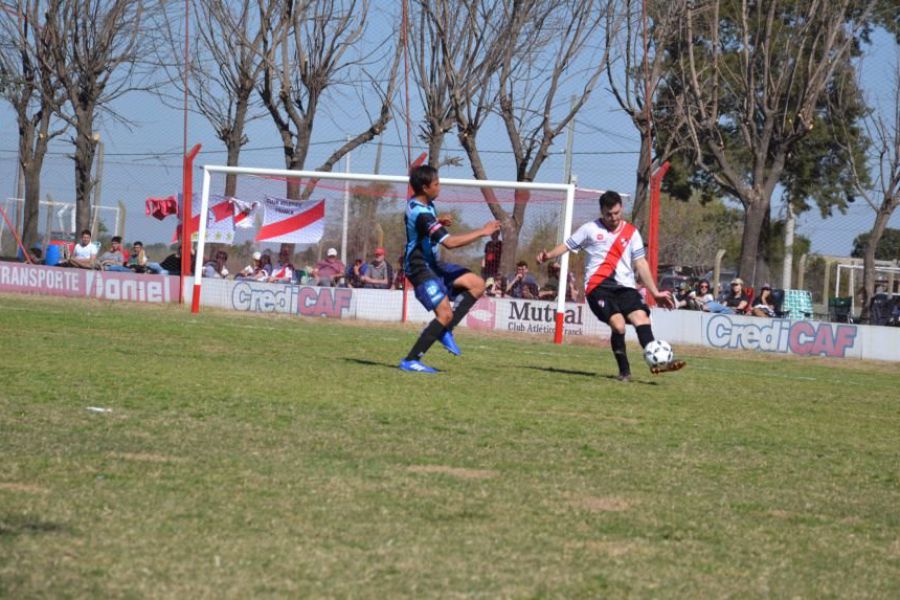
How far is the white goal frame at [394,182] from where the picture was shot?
67.5ft

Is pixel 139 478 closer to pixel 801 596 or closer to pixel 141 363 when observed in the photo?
pixel 801 596

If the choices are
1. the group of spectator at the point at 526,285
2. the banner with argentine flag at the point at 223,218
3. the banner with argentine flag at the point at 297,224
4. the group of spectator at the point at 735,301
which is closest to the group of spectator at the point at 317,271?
the banner with argentine flag at the point at 297,224

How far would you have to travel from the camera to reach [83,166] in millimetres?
35625

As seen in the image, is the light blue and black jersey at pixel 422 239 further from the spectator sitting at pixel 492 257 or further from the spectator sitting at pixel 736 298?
the spectator sitting at pixel 736 298

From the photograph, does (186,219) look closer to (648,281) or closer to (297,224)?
(297,224)

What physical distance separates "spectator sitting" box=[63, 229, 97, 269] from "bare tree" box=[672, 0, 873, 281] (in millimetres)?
Answer: 13225

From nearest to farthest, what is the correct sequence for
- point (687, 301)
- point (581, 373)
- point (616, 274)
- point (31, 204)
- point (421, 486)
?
point (421, 486) → point (616, 274) → point (581, 373) → point (687, 301) → point (31, 204)

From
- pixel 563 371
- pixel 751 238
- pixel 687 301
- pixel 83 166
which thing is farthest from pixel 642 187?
pixel 563 371

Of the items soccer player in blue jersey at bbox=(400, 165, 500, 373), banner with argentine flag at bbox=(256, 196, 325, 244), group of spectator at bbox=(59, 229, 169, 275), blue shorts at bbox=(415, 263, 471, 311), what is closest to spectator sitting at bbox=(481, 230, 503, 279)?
banner with argentine flag at bbox=(256, 196, 325, 244)

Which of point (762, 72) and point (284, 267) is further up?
point (762, 72)

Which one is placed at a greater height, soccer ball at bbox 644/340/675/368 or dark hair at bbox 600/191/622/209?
dark hair at bbox 600/191/622/209

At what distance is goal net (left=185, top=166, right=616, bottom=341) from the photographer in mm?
22000

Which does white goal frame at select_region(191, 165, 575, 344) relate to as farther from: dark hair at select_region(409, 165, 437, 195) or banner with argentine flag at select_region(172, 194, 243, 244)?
dark hair at select_region(409, 165, 437, 195)

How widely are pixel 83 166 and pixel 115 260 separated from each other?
1009cm
